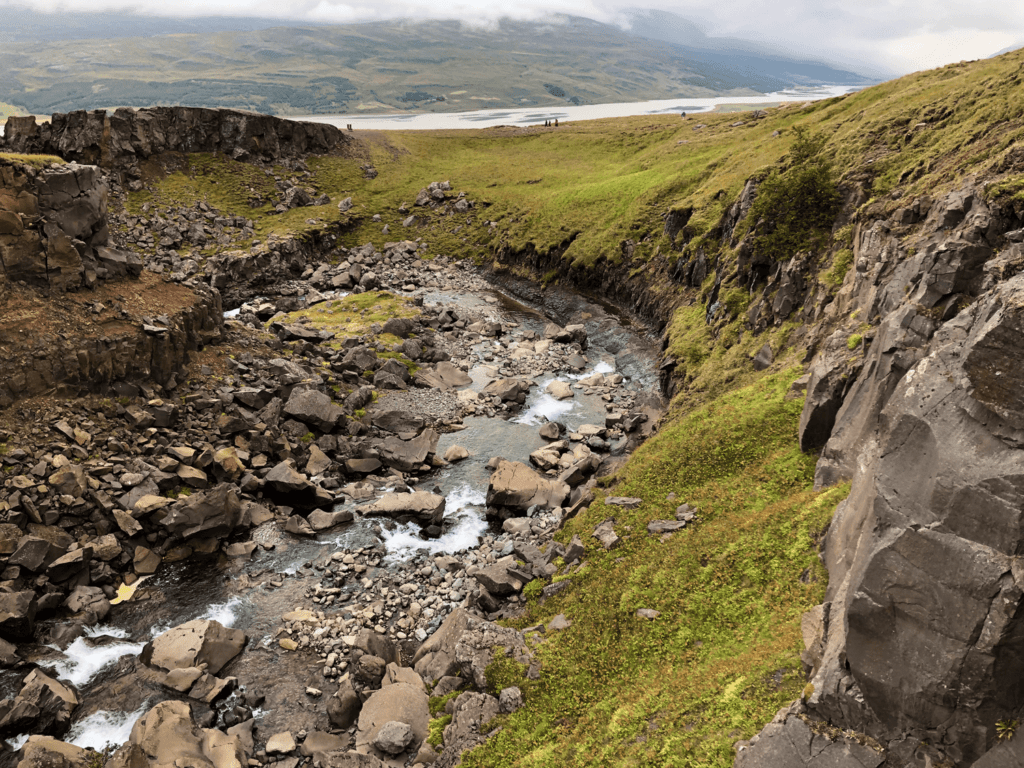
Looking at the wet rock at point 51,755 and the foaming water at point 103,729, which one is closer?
the wet rock at point 51,755

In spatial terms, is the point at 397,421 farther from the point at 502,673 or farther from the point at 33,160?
the point at 33,160

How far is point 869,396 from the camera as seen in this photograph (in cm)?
2261

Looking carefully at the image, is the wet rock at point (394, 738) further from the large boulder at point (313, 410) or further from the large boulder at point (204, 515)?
the large boulder at point (313, 410)

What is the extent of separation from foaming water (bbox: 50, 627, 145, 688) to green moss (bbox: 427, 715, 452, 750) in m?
16.2

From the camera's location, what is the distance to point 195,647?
2766cm

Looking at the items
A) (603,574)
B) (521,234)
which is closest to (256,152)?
(521,234)

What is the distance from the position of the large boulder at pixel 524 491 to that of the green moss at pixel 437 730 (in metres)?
17.5

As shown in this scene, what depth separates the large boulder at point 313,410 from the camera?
46.7 m

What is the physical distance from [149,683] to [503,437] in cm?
2972

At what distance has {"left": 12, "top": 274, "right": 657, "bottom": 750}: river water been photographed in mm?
26062

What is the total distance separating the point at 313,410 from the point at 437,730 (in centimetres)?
3021

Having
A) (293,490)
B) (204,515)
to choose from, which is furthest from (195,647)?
(293,490)

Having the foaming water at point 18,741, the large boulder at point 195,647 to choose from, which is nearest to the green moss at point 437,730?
the large boulder at point 195,647

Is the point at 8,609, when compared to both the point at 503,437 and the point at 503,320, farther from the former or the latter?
the point at 503,320
